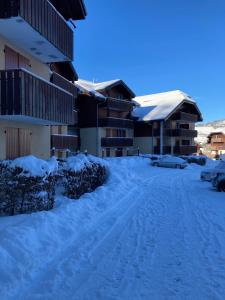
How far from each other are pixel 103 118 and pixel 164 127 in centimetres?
1210

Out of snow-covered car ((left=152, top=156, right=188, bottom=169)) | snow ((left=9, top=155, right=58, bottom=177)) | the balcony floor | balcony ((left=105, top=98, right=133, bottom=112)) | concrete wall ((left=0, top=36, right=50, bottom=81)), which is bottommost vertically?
snow-covered car ((left=152, top=156, right=188, bottom=169))

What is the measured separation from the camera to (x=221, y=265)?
568 cm

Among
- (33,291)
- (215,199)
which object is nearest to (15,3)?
(33,291)

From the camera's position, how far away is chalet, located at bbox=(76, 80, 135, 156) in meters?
43.2

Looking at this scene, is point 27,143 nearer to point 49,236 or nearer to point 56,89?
point 56,89

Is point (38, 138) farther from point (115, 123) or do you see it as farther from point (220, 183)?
point (115, 123)

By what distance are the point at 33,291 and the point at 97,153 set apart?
3828 cm

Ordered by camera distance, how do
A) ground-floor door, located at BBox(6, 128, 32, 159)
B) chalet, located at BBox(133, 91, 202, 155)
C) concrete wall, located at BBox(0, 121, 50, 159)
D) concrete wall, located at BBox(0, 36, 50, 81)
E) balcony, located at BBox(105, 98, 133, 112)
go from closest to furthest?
concrete wall, located at BBox(0, 36, 50, 81)
ground-floor door, located at BBox(6, 128, 32, 159)
concrete wall, located at BBox(0, 121, 50, 159)
balcony, located at BBox(105, 98, 133, 112)
chalet, located at BBox(133, 91, 202, 155)

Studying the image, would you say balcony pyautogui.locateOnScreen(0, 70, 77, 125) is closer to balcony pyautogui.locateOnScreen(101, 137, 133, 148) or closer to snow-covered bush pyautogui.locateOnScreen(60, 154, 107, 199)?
snow-covered bush pyautogui.locateOnScreen(60, 154, 107, 199)

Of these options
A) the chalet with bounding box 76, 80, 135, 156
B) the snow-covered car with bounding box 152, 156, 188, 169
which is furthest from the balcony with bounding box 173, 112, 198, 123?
the snow-covered car with bounding box 152, 156, 188, 169

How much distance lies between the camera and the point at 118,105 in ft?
147

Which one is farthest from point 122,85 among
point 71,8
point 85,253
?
point 85,253

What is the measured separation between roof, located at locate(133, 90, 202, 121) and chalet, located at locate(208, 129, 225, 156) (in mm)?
24800

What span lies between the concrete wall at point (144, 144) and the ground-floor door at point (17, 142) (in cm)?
3680
